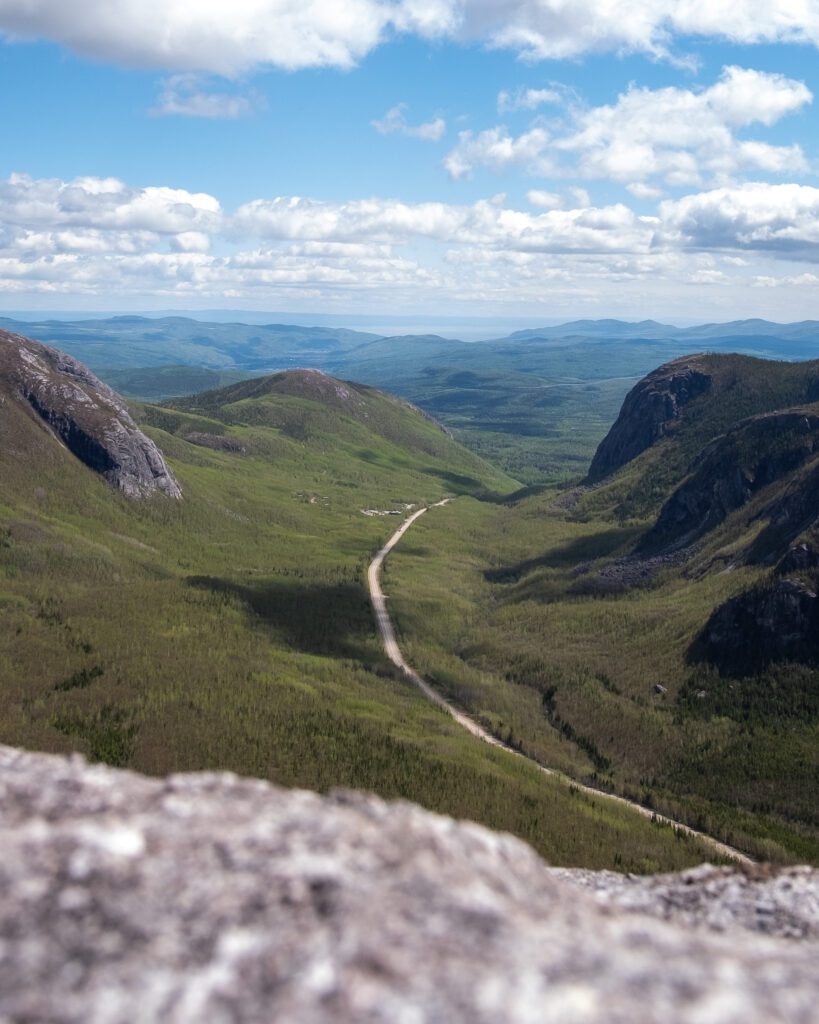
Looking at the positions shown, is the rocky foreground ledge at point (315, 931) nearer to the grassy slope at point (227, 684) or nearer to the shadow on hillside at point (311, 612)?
the grassy slope at point (227, 684)

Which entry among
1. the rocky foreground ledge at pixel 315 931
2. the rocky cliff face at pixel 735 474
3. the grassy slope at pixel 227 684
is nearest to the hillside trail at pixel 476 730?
the grassy slope at pixel 227 684

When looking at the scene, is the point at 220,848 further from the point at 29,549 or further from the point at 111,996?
the point at 29,549

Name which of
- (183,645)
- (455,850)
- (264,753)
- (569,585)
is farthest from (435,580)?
(455,850)

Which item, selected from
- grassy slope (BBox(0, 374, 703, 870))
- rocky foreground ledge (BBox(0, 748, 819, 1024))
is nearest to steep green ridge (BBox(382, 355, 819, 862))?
grassy slope (BBox(0, 374, 703, 870))

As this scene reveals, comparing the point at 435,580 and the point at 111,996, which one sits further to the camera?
the point at 435,580

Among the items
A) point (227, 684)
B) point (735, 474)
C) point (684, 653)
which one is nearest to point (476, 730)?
point (227, 684)

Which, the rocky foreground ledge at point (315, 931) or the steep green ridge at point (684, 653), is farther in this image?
the steep green ridge at point (684, 653)

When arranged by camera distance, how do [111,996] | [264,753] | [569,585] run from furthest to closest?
1. [569,585]
2. [264,753]
3. [111,996]

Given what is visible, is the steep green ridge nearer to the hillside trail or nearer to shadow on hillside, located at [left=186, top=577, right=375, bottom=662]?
the hillside trail
